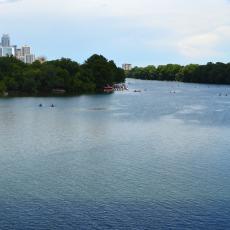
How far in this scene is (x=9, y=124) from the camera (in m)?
46.2

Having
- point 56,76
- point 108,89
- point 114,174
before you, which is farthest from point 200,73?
point 114,174

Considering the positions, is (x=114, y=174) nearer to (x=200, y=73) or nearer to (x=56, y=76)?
(x=56, y=76)

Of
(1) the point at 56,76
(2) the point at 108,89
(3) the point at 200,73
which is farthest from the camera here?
(3) the point at 200,73

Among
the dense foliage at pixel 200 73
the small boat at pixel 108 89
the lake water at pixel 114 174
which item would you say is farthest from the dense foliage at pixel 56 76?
the dense foliage at pixel 200 73

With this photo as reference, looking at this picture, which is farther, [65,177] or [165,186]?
[65,177]

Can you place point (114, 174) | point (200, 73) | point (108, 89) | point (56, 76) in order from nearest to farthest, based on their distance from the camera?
point (114, 174) < point (56, 76) < point (108, 89) < point (200, 73)

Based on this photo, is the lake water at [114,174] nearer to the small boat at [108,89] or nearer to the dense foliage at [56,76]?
the dense foliage at [56,76]

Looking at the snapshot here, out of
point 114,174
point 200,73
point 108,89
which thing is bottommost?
point 114,174

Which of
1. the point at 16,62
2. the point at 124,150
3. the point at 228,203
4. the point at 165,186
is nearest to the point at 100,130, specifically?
the point at 124,150

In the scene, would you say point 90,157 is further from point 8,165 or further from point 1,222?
point 1,222

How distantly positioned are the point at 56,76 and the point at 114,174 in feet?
223

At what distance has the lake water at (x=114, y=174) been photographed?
19.6 metres

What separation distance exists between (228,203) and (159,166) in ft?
24.0

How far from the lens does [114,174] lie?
86.6 ft
